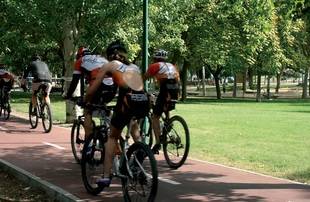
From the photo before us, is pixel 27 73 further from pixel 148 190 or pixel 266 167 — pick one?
pixel 148 190

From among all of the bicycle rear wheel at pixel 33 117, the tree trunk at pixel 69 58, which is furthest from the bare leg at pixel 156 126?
the tree trunk at pixel 69 58

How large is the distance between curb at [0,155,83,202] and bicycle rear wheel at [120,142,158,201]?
2.80 feet

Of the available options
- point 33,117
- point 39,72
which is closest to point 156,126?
point 39,72

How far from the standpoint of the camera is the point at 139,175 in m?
6.49

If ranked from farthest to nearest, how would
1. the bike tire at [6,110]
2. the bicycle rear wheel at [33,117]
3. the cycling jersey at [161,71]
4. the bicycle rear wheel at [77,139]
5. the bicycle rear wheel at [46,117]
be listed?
the bike tire at [6,110]
the bicycle rear wheel at [33,117]
the bicycle rear wheel at [46,117]
the bicycle rear wheel at [77,139]
the cycling jersey at [161,71]

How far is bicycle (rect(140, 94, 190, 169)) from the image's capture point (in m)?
9.53

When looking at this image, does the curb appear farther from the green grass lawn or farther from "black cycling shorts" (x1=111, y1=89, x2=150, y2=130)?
the green grass lawn

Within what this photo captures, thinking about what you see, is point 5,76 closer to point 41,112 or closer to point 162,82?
point 41,112

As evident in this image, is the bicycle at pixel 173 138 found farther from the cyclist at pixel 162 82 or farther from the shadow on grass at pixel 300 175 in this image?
the shadow on grass at pixel 300 175

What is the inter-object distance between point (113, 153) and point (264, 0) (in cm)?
414

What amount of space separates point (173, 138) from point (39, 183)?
249 cm

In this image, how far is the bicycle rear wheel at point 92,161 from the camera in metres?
7.75

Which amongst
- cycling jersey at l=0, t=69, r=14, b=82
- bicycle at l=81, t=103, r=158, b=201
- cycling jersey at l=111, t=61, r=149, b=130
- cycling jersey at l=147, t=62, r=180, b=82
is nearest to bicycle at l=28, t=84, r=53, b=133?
cycling jersey at l=0, t=69, r=14, b=82

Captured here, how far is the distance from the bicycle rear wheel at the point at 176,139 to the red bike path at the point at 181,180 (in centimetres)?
16
